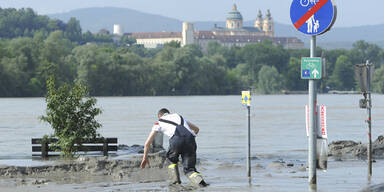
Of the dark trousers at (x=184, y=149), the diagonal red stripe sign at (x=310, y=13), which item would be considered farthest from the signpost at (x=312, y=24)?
the dark trousers at (x=184, y=149)

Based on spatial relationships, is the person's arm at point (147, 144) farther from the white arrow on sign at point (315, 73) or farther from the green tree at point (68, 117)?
the green tree at point (68, 117)

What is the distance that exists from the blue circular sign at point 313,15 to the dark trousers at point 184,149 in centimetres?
324

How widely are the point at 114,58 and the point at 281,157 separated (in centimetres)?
12211

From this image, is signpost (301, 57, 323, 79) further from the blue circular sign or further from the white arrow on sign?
the blue circular sign

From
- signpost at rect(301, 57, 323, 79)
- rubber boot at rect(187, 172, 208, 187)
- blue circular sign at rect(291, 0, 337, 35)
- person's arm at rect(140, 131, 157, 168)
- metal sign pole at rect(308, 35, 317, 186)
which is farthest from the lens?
rubber boot at rect(187, 172, 208, 187)

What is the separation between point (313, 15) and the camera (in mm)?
14531

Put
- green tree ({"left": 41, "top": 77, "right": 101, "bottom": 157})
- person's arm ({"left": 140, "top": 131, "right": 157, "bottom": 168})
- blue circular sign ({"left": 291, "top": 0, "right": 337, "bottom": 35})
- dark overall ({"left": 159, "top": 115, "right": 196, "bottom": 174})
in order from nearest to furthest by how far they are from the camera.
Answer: blue circular sign ({"left": 291, "top": 0, "right": 337, "bottom": 35}) → person's arm ({"left": 140, "top": 131, "right": 157, "bottom": 168}) → dark overall ({"left": 159, "top": 115, "right": 196, "bottom": 174}) → green tree ({"left": 41, "top": 77, "right": 101, "bottom": 157})

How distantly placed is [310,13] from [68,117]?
40.3 feet

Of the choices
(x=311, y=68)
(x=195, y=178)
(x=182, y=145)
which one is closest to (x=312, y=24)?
(x=311, y=68)

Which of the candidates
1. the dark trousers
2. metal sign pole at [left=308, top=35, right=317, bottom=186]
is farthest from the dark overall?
metal sign pole at [left=308, top=35, right=317, bottom=186]

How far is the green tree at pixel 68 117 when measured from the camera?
25.0 metres

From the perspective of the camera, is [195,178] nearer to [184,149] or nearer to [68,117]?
[184,149]

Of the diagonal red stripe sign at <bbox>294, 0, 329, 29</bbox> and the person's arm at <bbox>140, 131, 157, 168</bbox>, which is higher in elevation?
the diagonal red stripe sign at <bbox>294, 0, 329, 29</bbox>

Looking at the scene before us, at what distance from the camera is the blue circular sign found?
47.1 feet
